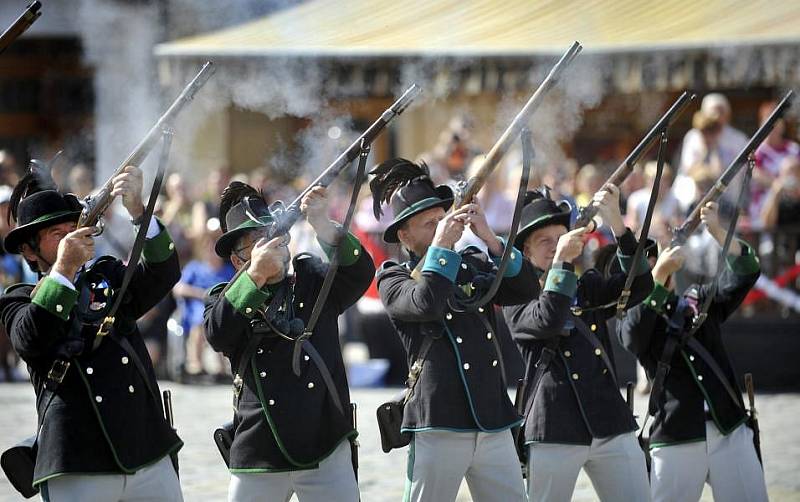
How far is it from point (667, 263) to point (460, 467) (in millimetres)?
1495

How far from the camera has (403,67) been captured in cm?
1416

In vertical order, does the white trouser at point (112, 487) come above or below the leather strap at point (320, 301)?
below

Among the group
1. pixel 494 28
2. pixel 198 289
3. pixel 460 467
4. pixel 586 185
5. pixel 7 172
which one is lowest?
pixel 198 289

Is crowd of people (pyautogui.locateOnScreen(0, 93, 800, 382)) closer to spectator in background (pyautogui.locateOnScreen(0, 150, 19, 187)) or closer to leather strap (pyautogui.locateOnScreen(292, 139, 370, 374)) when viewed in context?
spectator in background (pyautogui.locateOnScreen(0, 150, 19, 187))

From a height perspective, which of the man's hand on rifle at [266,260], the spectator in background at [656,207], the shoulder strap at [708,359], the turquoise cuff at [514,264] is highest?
the man's hand on rifle at [266,260]

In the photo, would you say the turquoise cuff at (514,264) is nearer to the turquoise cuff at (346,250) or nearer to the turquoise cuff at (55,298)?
the turquoise cuff at (346,250)

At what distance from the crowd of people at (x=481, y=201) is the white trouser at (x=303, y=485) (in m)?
5.98

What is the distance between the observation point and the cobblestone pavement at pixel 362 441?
8.41m

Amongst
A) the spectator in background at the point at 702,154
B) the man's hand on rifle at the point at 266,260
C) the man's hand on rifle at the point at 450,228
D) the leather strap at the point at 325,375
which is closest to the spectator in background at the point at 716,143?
the spectator in background at the point at 702,154

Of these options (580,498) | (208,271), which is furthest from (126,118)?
(580,498)

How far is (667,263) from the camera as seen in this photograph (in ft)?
21.8

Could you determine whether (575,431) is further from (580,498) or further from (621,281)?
(580,498)

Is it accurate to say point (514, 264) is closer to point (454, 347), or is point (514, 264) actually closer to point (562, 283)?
point (562, 283)

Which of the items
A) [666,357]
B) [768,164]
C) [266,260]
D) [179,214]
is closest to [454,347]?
[266,260]
